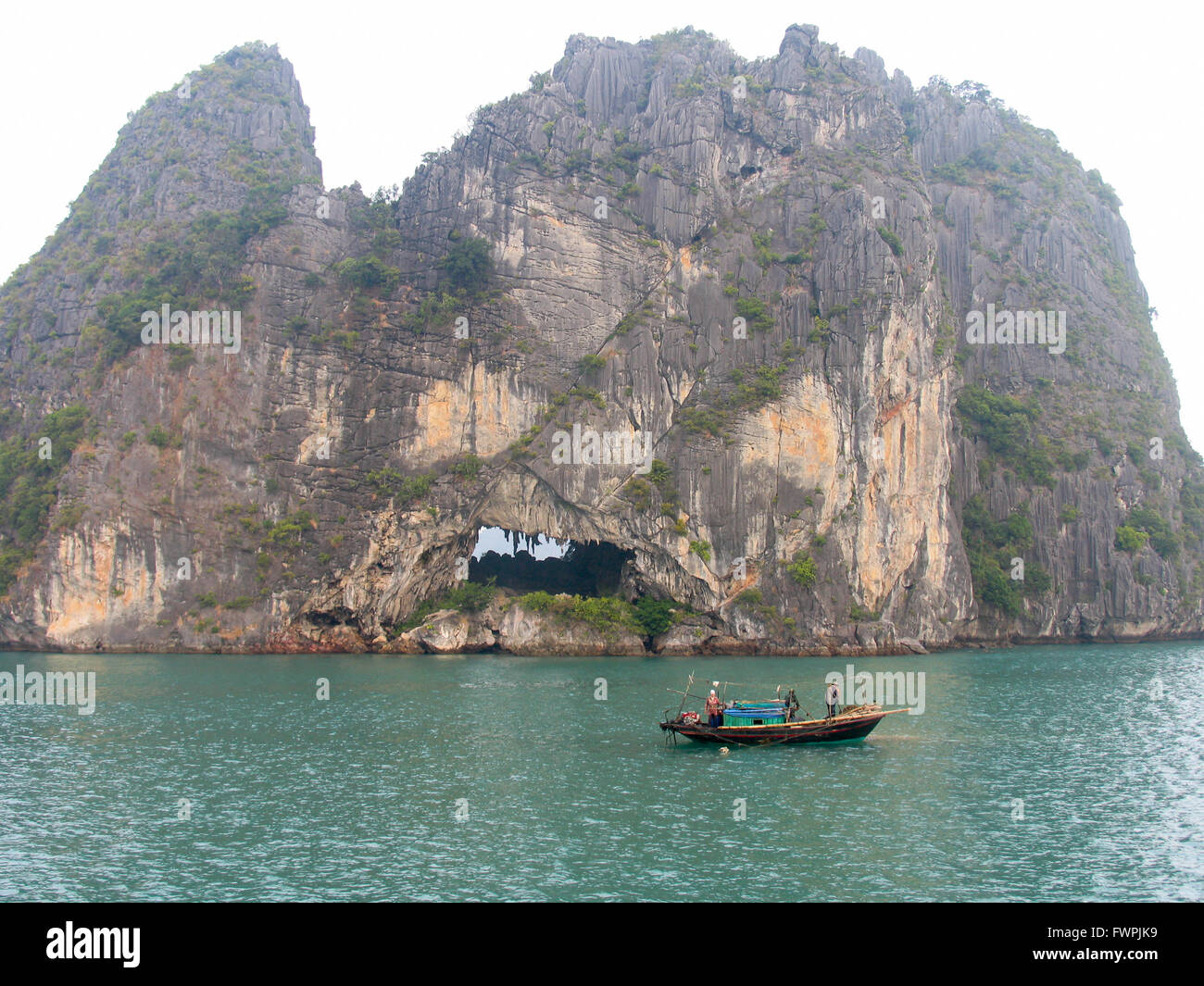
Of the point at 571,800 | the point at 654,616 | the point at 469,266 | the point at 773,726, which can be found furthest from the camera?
the point at 469,266

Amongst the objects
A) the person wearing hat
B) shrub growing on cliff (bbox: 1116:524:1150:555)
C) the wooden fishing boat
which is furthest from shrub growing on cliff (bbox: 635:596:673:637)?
shrub growing on cliff (bbox: 1116:524:1150:555)

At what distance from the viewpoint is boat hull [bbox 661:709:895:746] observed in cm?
2506

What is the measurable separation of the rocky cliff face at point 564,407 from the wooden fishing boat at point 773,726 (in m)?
24.5

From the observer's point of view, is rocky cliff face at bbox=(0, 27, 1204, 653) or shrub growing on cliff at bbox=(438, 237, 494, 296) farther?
shrub growing on cliff at bbox=(438, 237, 494, 296)

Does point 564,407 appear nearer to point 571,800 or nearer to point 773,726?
point 773,726

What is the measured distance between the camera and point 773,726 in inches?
990

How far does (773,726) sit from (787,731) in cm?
45

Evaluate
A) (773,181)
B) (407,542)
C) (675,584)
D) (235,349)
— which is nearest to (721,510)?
(675,584)

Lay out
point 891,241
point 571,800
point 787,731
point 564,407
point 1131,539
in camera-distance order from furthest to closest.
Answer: point 1131,539 < point 891,241 < point 564,407 < point 787,731 < point 571,800

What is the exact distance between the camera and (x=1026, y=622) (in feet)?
196

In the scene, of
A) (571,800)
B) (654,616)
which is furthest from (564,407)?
(571,800)

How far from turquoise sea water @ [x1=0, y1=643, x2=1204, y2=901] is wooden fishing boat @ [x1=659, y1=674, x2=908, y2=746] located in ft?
1.23

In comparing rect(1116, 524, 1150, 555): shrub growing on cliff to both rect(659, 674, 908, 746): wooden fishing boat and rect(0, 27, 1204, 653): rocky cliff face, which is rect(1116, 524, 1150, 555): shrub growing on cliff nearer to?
rect(0, 27, 1204, 653): rocky cliff face

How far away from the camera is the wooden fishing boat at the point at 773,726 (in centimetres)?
2509
